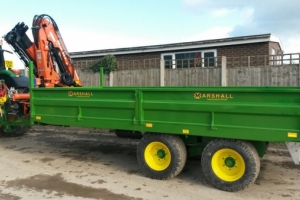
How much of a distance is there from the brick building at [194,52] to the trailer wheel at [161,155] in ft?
24.1

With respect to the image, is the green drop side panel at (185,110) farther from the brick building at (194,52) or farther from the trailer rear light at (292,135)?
the brick building at (194,52)

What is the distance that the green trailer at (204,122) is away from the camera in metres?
4.67

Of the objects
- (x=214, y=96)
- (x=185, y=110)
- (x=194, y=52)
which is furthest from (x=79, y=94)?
(x=194, y=52)

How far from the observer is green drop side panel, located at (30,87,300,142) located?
463 cm

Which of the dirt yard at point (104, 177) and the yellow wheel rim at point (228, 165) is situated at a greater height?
the yellow wheel rim at point (228, 165)

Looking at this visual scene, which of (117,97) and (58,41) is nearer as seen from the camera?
(117,97)

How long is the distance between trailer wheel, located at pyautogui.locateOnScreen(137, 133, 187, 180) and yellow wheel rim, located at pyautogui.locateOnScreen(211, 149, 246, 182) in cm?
58

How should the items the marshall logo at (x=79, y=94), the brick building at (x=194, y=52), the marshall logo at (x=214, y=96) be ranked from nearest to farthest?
the marshall logo at (x=214, y=96), the marshall logo at (x=79, y=94), the brick building at (x=194, y=52)

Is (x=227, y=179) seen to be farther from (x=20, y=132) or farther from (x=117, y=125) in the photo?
(x=20, y=132)

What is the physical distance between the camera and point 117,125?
19.4 ft

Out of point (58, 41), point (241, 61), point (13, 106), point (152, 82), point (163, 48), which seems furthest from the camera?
point (163, 48)

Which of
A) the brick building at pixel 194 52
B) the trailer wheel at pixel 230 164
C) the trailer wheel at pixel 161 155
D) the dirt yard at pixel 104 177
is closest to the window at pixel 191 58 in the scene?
the brick building at pixel 194 52

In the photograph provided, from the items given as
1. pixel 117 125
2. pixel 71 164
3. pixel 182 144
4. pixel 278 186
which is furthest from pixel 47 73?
pixel 278 186

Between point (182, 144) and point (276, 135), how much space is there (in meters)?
1.52
